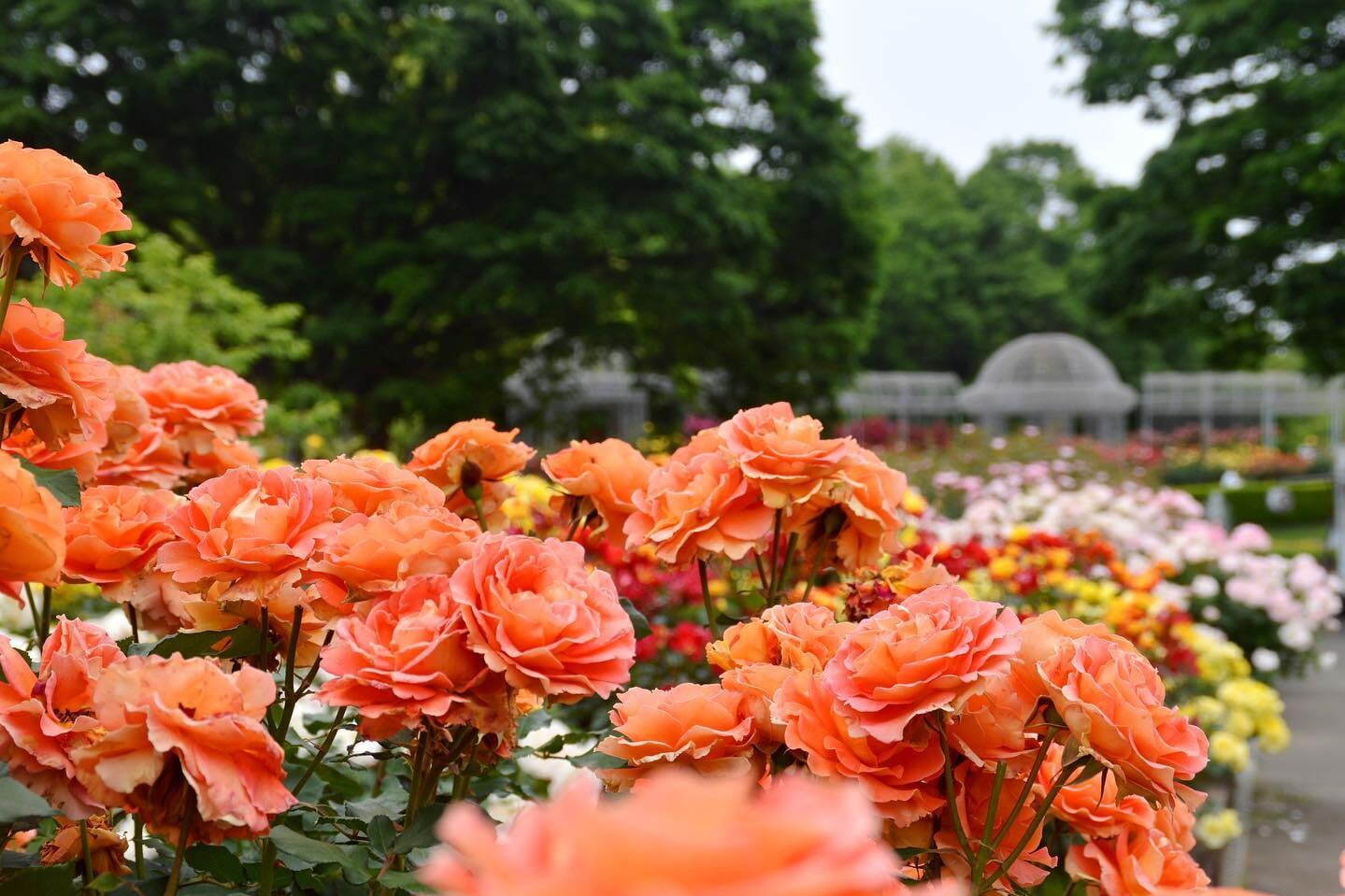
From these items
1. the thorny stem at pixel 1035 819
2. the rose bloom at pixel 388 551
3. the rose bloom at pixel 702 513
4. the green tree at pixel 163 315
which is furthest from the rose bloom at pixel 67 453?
the green tree at pixel 163 315

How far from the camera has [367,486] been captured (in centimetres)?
92

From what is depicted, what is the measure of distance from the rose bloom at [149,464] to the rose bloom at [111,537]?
390 millimetres

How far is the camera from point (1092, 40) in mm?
12297

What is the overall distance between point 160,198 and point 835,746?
11.0 m

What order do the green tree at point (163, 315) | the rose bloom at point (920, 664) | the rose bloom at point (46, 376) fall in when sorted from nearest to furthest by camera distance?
the rose bloom at point (920, 664) → the rose bloom at point (46, 376) → the green tree at point (163, 315)

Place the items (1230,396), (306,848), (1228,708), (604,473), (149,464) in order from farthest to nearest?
(1230,396) → (1228,708) → (149,464) → (604,473) → (306,848)

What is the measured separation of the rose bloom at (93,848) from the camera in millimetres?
908

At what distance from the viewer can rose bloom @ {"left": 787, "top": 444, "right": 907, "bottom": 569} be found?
3.57 feet

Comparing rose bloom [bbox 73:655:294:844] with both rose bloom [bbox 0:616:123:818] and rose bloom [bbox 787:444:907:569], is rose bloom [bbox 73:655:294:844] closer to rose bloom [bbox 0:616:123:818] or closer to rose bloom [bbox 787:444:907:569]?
rose bloom [bbox 0:616:123:818]

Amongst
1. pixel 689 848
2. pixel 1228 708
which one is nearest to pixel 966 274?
pixel 1228 708

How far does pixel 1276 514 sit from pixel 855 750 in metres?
15.6

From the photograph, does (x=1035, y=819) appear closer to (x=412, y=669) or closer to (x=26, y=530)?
(x=412, y=669)

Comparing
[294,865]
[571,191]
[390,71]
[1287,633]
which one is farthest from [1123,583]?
[390,71]

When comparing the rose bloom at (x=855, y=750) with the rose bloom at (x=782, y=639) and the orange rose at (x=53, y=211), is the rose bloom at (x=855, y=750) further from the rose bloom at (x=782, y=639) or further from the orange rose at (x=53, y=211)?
the orange rose at (x=53, y=211)
